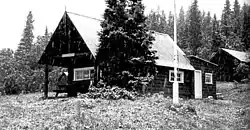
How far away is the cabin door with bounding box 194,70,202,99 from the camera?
958 inches

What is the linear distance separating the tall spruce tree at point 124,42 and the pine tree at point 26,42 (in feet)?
88.1

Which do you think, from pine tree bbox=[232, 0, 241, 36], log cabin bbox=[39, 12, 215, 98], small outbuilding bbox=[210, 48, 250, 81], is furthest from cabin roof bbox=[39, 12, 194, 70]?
pine tree bbox=[232, 0, 241, 36]

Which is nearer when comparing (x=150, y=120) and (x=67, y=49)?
(x=150, y=120)

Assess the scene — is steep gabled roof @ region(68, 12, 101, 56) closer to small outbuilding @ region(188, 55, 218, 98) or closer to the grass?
the grass

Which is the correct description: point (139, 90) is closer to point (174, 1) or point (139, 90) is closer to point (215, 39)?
point (174, 1)

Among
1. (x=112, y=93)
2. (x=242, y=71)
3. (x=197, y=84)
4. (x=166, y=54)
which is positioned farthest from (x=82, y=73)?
(x=242, y=71)

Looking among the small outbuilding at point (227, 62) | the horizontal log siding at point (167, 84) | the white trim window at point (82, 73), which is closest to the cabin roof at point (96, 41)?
the horizontal log siding at point (167, 84)

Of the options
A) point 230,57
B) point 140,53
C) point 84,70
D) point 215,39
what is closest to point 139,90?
point 140,53

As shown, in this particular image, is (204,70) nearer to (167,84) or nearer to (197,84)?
(197,84)

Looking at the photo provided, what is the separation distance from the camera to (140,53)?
1812 centimetres

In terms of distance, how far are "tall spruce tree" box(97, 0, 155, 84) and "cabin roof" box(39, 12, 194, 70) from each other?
94 centimetres

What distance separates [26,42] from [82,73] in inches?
1223

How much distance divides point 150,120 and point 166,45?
15.6 metres

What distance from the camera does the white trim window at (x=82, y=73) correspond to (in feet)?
72.5
